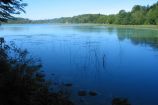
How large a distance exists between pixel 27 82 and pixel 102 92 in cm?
512

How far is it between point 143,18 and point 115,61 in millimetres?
80932

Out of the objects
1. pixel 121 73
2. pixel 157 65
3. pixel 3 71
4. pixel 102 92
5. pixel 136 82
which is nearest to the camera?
pixel 3 71

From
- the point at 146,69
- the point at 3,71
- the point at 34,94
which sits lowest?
the point at 146,69

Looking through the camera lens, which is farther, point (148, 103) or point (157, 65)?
point (157, 65)

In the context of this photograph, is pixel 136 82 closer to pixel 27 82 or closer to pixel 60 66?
pixel 60 66

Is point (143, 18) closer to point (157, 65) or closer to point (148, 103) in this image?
point (157, 65)

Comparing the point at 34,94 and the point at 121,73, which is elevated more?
the point at 34,94

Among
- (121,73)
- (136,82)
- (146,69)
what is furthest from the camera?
(146,69)

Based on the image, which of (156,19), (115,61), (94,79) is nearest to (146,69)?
(115,61)

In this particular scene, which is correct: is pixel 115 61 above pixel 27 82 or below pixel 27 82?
below

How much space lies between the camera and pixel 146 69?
57.5 feet

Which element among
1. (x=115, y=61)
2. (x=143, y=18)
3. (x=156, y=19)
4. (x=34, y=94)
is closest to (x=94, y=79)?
(x=115, y=61)

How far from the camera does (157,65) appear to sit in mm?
18844

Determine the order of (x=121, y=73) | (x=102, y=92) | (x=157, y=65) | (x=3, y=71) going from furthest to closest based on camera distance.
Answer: (x=157, y=65) < (x=121, y=73) < (x=102, y=92) < (x=3, y=71)
